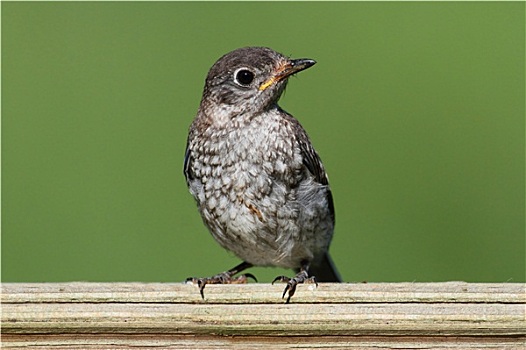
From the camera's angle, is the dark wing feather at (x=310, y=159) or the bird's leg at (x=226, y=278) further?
the dark wing feather at (x=310, y=159)

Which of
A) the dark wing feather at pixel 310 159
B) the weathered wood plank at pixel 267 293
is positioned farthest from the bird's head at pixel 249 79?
the weathered wood plank at pixel 267 293

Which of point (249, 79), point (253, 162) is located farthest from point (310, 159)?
point (249, 79)

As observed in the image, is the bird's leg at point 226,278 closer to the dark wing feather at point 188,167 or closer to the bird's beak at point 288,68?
the dark wing feather at point 188,167

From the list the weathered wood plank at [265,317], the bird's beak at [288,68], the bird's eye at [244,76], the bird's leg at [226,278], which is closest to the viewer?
the weathered wood plank at [265,317]

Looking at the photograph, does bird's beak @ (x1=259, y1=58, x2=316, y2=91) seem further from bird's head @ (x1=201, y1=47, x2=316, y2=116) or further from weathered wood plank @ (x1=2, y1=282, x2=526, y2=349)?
weathered wood plank @ (x1=2, y1=282, x2=526, y2=349)

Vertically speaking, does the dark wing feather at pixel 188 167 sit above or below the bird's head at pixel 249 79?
below

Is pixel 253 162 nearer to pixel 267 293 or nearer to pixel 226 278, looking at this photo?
pixel 226 278

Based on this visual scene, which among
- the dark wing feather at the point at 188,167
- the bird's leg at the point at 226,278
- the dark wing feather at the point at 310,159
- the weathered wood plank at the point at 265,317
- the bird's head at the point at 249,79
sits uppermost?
the bird's head at the point at 249,79
